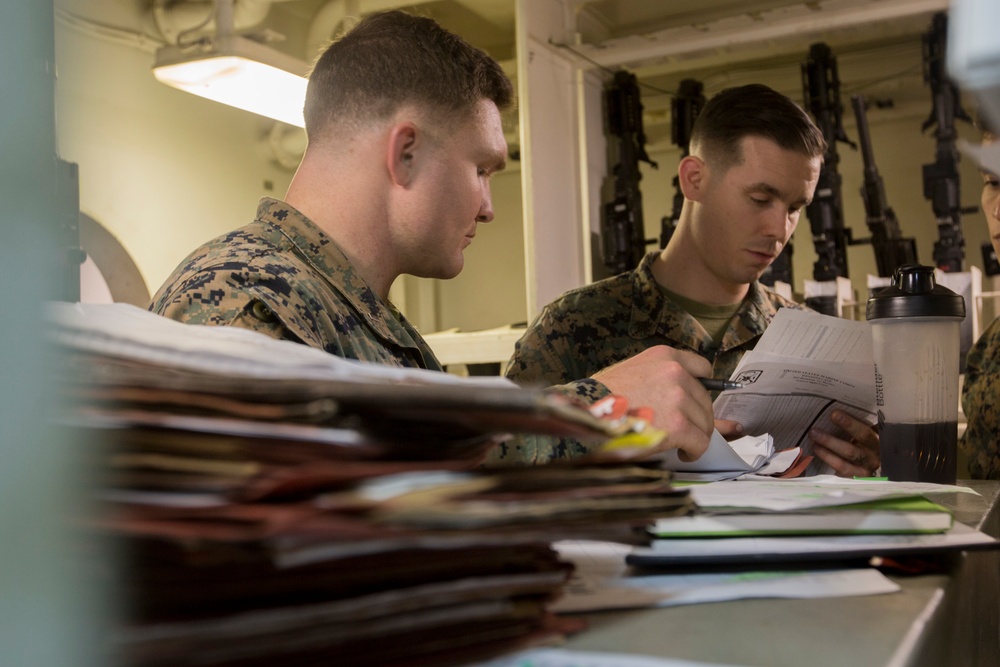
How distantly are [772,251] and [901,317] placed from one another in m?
1.30

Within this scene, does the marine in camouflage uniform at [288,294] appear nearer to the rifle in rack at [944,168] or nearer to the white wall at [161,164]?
the rifle in rack at [944,168]

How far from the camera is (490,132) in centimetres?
163

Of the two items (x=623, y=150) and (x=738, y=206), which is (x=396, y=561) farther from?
(x=623, y=150)

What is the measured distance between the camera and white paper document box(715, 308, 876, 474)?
4.11 feet

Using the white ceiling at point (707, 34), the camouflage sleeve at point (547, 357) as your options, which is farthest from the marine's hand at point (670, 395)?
the white ceiling at point (707, 34)

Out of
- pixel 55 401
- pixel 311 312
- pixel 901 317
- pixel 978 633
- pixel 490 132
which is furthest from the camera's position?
pixel 490 132

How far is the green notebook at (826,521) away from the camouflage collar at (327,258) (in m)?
0.86

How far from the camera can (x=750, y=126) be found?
237 centimetres

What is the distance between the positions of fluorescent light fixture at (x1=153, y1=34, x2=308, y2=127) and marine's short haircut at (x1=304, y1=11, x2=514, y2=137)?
2.62ft

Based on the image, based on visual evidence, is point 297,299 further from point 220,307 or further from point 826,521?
point 826,521

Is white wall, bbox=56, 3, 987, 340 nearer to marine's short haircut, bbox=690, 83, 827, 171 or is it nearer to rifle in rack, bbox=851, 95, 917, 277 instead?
marine's short haircut, bbox=690, 83, 827, 171

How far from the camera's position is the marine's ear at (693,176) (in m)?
2.47

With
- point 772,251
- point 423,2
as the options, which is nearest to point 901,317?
point 772,251

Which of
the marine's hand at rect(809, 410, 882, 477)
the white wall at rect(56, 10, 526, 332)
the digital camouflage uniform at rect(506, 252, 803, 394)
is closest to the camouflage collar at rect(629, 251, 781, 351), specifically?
the digital camouflage uniform at rect(506, 252, 803, 394)
